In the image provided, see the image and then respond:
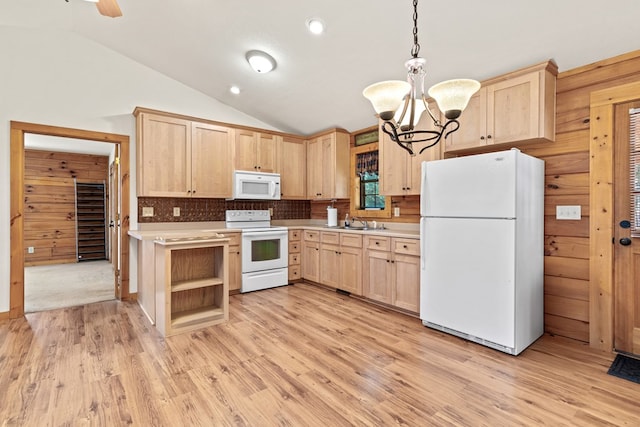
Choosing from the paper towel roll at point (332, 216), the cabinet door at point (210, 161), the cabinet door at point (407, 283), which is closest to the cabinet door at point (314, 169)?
the paper towel roll at point (332, 216)

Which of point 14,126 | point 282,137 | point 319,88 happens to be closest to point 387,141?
point 319,88

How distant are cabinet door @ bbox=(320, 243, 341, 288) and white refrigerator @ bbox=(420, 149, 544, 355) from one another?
141cm

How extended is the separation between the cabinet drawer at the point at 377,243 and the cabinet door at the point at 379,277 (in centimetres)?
6

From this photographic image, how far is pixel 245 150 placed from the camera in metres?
4.64

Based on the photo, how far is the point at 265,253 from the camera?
4473mm

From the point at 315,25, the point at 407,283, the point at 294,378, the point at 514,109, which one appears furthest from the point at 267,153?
the point at 294,378

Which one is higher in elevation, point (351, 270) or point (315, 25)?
point (315, 25)

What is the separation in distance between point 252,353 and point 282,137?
3.39m

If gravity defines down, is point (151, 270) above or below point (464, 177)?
below

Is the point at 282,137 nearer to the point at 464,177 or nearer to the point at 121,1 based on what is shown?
the point at 121,1

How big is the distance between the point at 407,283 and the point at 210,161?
3.01 m

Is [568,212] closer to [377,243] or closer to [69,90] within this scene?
[377,243]

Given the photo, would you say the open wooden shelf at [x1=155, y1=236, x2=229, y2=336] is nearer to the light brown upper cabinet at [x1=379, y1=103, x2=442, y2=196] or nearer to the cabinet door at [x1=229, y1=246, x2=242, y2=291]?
the cabinet door at [x1=229, y1=246, x2=242, y2=291]

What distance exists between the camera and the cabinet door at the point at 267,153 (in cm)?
477
